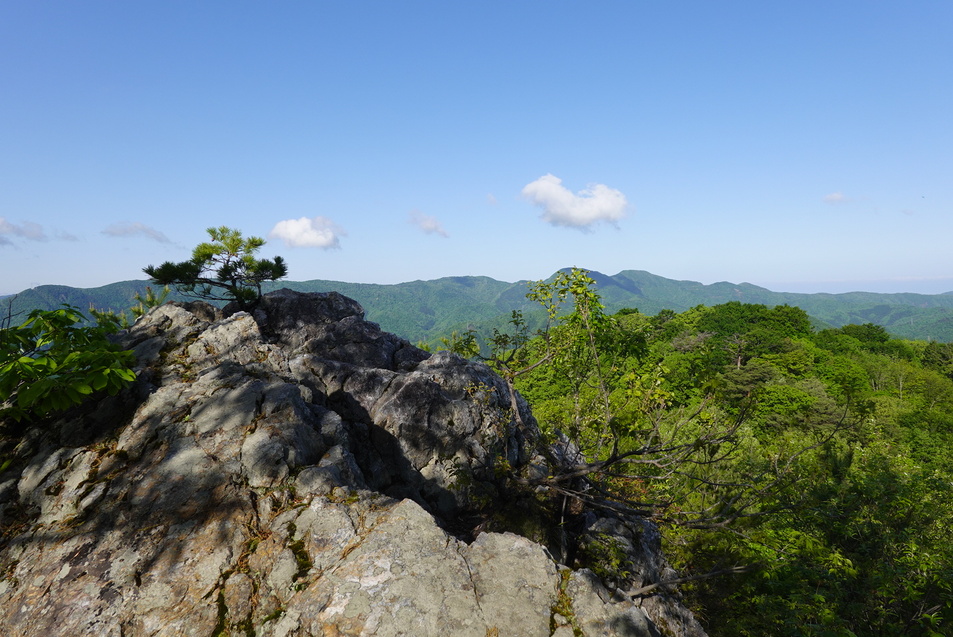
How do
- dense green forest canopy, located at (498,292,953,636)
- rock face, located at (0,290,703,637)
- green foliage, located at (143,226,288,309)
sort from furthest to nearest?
green foliage, located at (143,226,288,309), dense green forest canopy, located at (498,292,953,636), rock face, located at (0,290,703,637)

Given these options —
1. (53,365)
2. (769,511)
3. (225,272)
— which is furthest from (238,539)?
(225,272)

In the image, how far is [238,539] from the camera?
4777mm

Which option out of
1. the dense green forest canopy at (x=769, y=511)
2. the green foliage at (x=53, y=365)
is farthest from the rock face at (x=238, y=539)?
the dense green forest canopy at (x=769, y=511)

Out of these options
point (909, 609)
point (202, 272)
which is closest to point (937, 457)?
point (909, 609)

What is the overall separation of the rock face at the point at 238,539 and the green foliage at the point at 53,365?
2.53 ft

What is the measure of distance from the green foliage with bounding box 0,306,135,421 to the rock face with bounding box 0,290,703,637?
2.53ft

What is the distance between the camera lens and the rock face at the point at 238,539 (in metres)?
4.01

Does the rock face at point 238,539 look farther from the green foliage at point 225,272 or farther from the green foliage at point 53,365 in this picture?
the green foliage at point 225,272

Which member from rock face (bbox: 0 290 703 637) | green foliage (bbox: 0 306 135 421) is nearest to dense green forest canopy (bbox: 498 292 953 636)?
rock face (bbox: 0 290 703 637)

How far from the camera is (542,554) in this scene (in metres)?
4.75

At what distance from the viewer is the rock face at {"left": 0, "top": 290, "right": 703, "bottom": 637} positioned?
13.2ft

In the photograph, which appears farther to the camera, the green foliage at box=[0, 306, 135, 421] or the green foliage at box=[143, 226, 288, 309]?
the green foliage at box=[143, 226, 288, 309]

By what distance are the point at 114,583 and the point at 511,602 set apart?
13.1 ft

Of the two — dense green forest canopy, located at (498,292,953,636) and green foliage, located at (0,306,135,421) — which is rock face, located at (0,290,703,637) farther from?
dense green forest canopy, located at (498,292,953,636)
